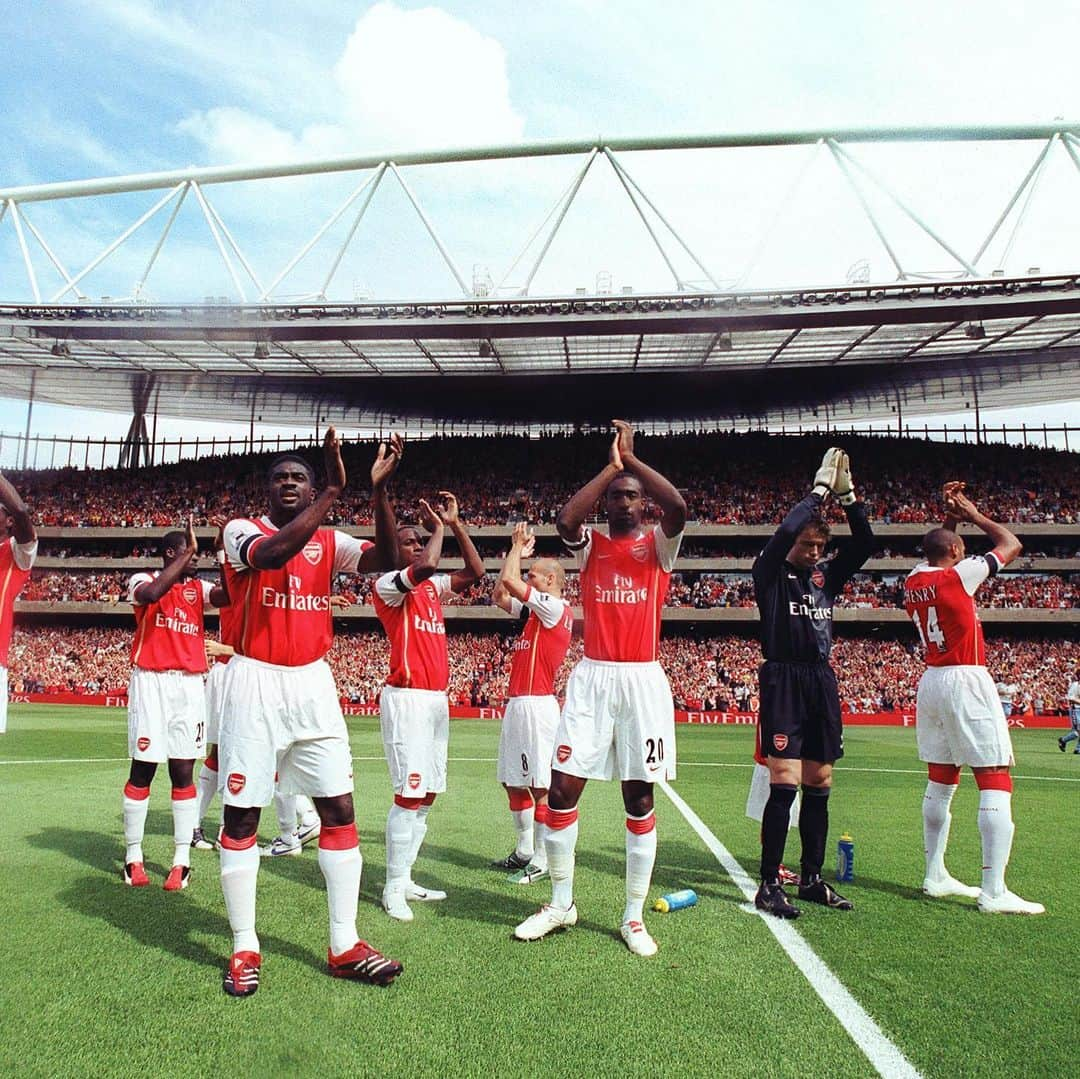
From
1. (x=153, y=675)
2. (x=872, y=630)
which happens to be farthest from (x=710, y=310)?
(x=153, y=675)

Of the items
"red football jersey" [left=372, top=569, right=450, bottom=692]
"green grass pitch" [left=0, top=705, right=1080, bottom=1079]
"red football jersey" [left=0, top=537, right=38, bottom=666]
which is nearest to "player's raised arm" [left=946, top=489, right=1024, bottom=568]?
"green grass pitch" [left=0, top=705, right=1080, bottom=1079]

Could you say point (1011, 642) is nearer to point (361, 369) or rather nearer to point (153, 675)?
point (361, 369)

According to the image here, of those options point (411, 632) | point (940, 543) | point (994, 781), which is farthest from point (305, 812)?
point (940, 543)

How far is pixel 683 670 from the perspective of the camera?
114 feet

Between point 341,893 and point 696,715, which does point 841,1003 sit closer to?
point 341,893

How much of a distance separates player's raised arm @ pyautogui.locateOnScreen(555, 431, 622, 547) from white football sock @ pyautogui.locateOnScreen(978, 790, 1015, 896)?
10.7 feet

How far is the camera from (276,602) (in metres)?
4.51

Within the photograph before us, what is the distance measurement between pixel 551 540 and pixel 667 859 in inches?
1353

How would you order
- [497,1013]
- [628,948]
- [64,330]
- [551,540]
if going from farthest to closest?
[551,540] → [64,330] → [628,948] → [497,1013]

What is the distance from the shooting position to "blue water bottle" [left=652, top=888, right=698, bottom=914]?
17.5 feet

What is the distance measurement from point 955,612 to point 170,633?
235 inches

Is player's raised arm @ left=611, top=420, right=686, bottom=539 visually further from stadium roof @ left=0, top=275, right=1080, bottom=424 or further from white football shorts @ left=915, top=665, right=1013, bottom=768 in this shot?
stadium roof @ left=0, top=275, right=1080, bottom=424

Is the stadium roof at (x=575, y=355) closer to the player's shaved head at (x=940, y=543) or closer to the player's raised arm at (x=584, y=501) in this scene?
the player's shaved head at (x=940, y=543)

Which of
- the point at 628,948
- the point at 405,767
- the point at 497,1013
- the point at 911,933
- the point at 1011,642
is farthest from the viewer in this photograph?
the point at 1011,642
